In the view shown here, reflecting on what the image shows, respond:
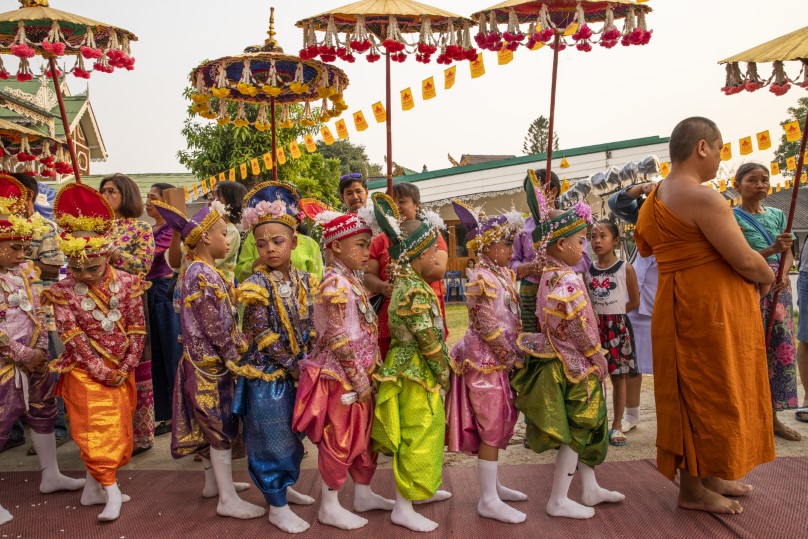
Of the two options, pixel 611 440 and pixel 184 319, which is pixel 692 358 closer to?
pixel 611 440

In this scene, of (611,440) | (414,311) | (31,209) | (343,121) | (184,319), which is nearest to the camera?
(414,311)

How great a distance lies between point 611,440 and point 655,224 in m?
1.96

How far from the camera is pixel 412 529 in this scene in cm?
336

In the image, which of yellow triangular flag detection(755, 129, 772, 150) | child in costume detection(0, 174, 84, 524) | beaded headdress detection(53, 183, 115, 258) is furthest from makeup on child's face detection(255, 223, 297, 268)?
yellow triangular flag detection(755, 129, 772, 150)

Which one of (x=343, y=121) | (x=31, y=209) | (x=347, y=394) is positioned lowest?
(x=347, y=394)

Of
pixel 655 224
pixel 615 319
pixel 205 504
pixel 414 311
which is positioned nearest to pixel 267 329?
pixel 414 311

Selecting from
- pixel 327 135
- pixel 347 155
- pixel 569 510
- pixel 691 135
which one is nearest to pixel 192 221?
pixel 569 510

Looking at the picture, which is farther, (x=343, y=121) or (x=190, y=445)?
(x=343, y=121)

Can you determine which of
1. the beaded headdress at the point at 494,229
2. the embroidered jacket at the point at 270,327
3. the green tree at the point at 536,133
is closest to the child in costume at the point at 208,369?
the embroidered jacket at the point at 270,327

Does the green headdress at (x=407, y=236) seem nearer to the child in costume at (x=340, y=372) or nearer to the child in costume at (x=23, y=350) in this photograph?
the child in costume at (x=340, y=372)

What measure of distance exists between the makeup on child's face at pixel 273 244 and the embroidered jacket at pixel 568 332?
4.81 ft

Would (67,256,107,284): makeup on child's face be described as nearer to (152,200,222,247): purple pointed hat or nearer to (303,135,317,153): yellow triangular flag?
(152,200,222,247): purple pointed hat

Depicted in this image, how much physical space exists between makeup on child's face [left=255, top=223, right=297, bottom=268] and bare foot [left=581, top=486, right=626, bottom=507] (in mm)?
2229

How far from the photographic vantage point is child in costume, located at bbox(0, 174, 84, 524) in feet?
12.7
